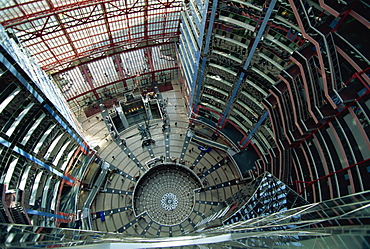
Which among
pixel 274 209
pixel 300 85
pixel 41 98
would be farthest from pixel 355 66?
pixel 41 98

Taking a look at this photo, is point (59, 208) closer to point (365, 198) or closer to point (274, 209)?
point (274, 209)

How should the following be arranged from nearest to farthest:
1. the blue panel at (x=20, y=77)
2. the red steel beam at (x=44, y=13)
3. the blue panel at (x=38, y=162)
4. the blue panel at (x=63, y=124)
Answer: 1. the blue panel at (x=20, y=77)
2. the blue panel at (x=38, y=162)
3. the blue panel at (x=63, y=124)
4. the red steel beam at (x=44, y=13)

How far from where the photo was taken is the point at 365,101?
2212cm

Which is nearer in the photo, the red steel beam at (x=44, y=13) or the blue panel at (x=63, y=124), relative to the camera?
the blue panel at (x=63, y=124)

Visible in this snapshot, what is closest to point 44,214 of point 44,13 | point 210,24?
point 44,13

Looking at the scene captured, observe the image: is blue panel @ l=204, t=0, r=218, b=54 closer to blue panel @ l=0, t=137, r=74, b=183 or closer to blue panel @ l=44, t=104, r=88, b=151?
blue panel @ l=44, t=104, r=88, b=151

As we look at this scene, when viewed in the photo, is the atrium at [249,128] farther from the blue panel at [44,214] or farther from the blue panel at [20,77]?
the blue panel at [44,214]

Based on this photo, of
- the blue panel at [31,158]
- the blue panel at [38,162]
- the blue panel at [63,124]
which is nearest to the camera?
the blue panel at [31,158]

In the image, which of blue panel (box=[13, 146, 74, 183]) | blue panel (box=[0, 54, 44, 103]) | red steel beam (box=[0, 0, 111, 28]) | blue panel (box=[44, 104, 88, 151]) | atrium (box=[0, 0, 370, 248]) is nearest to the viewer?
atrium (box=[0, 0, 370, 248])

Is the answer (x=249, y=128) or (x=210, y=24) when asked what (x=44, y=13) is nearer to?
(x=210, y=24)

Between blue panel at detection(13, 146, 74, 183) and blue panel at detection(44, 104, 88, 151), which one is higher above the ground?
blue panel at detection(44, 104, 88, 151)

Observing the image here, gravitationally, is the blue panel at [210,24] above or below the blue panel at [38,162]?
above

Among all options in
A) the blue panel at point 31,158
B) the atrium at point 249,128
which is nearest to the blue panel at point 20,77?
the atrium at point 249,128

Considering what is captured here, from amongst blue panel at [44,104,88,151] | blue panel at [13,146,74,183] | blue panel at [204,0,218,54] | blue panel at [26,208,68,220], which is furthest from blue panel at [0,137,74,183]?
blue panel at [204,0,218,54]
